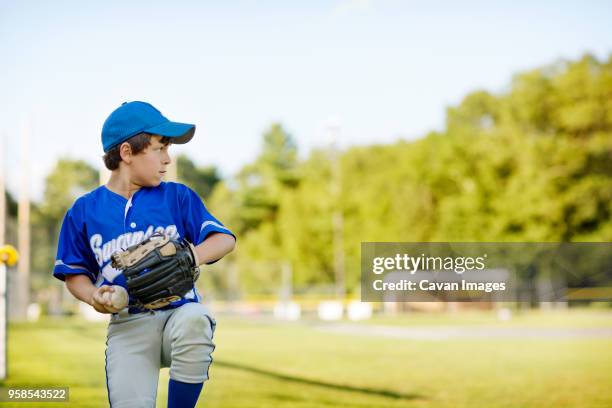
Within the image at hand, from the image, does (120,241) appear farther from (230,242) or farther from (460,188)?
(460,188)

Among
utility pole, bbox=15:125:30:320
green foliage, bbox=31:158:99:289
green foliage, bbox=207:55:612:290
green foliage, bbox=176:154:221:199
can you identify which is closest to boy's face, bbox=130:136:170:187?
utility pole, bbox=15:125:30:320

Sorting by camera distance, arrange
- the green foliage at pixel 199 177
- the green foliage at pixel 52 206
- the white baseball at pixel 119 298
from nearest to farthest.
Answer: the white baseball at pixel 119 298 → the green foliage at pixel 52 206 → the green foliage at pixel 199 177

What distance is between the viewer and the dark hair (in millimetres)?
2879

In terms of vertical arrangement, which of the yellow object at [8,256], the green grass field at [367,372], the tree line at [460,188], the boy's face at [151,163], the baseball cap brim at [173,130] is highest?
the tree line at [460,188]

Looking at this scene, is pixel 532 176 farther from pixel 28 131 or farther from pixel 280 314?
pixel 28 131

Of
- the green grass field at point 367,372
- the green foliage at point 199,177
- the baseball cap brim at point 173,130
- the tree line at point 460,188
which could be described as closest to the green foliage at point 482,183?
the tree line at point 460,188

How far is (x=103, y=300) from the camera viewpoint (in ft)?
8.70

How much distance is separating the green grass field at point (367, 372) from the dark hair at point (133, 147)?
3135 mm

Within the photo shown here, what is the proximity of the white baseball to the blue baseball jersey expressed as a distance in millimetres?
156

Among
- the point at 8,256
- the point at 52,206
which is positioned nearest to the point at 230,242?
the point at 8,256

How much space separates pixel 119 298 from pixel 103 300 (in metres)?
0.05

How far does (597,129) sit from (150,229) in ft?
106

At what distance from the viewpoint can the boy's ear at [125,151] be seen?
2.88 metres

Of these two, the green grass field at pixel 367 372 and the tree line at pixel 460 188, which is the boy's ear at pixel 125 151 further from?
the tree line at pixel 460 188
